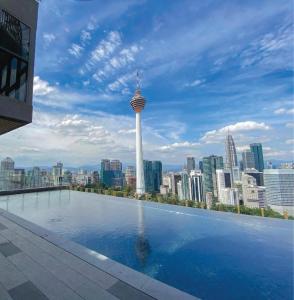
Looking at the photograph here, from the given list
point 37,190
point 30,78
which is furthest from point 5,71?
point 37,190

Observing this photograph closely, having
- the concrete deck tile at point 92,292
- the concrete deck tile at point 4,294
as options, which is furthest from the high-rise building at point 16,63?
the concrete deck tile at point 92,292

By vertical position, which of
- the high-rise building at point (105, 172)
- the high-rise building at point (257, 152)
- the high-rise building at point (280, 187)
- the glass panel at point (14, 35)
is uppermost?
the high-rise building at point (257, 152)

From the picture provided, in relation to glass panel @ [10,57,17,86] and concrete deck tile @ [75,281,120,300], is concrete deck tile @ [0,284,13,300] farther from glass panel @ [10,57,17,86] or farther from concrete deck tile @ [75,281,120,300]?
glass panel @ [10,57,17,86]

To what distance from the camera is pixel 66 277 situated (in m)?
3.01

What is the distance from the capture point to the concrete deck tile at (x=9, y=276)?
2.87 meters

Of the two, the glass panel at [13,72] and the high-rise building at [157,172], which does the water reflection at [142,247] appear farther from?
the high-rise building at [157,172]

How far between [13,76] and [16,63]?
282 millimetres

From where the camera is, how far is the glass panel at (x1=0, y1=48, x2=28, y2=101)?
4.14 metres

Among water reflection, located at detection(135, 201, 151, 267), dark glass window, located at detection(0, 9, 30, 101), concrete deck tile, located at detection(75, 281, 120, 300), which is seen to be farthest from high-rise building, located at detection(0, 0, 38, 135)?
water reflection, located at detection(135, 201, 151, 267)

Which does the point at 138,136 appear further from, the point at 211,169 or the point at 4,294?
the point at 4,294

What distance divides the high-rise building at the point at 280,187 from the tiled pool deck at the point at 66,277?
25.2 meters

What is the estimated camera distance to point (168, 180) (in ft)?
138

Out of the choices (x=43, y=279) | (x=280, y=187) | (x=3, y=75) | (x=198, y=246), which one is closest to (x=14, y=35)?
(x=3, y=75)

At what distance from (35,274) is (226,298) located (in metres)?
3.04
